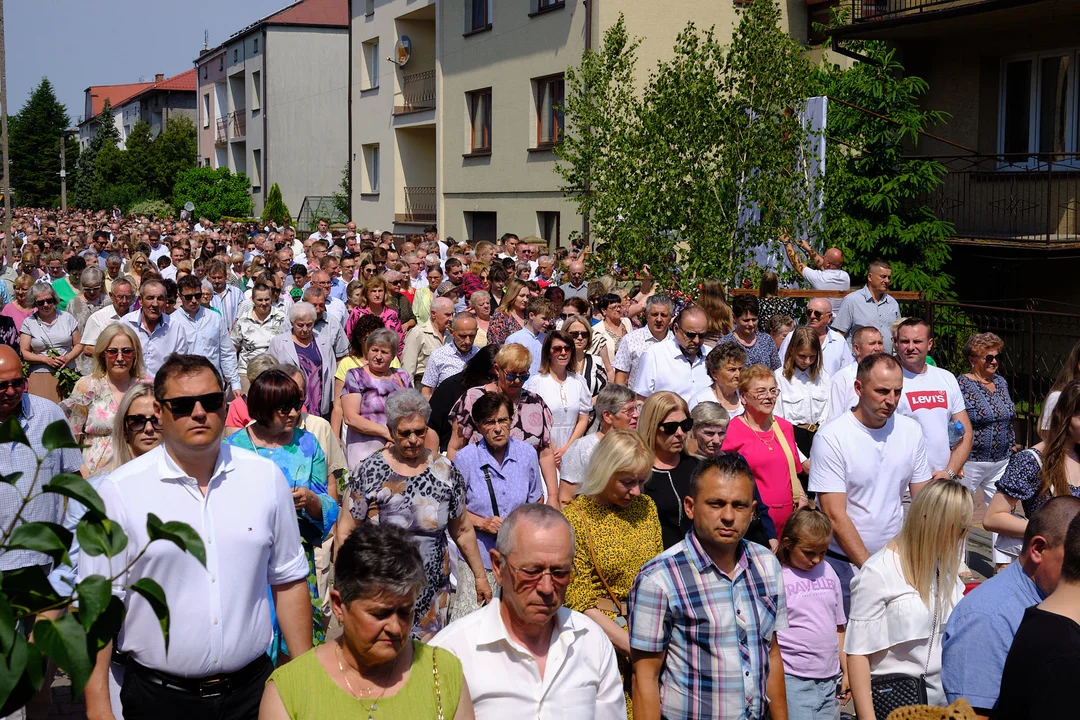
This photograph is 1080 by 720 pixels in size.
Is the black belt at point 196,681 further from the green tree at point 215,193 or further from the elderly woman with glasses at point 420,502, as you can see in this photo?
the green tree at point 215,193

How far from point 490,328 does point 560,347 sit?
7.07ft

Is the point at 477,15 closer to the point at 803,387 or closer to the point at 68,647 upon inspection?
the point at 803,387

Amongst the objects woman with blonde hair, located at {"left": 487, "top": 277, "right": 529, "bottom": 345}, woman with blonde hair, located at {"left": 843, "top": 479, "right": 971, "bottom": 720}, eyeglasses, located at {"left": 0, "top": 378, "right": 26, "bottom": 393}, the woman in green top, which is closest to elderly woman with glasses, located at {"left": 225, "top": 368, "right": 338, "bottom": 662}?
eyeglasses, located at {"left": 0, "top": 378, "right": 26, "bottom": 393}

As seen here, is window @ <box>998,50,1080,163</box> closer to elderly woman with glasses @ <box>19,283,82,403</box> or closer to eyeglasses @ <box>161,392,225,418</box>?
elderly woman with glasses @ <box>19,283,82,403</box>

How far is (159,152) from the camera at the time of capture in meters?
65.8

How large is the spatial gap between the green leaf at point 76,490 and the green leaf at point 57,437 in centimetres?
5

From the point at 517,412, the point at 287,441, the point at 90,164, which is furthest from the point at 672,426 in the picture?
the point at 90,164

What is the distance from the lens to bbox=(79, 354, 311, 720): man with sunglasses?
3840mm

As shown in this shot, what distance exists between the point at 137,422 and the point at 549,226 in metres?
21.3

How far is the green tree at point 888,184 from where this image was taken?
18.1 metres

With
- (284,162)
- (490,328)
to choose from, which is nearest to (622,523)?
(490,328)

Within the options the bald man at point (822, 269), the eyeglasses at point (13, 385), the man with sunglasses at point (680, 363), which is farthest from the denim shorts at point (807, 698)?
the bald man at point (822, 269)

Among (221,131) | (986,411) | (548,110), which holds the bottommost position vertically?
(986,411)

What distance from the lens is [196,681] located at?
12.9ft
